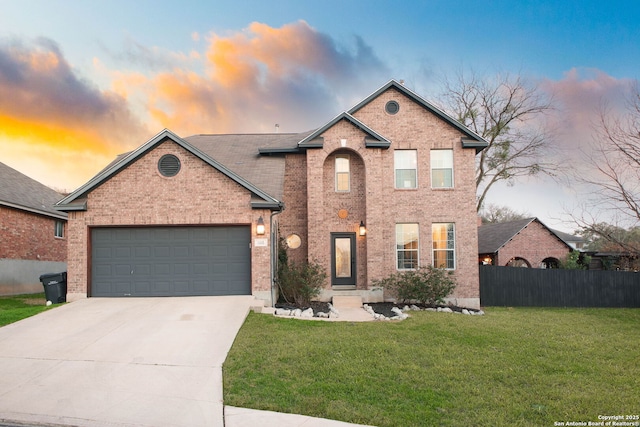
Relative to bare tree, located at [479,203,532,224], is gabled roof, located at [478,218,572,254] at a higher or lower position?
lower

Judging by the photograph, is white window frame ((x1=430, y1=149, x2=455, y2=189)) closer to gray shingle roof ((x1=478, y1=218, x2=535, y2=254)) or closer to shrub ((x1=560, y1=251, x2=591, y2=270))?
gray shingle roof ((x1=478, y1=218, x2=535, y2=254))

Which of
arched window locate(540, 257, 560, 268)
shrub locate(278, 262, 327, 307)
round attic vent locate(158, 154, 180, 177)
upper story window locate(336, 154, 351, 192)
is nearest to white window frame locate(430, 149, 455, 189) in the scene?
upper story window locate(336, 154, 351, 192)

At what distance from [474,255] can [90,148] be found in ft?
61.1

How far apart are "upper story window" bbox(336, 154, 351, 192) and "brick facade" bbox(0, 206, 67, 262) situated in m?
14.3

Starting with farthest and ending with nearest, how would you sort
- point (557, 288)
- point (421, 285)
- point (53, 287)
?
point (557, 288) < point (421, 285) < point (53, 287)

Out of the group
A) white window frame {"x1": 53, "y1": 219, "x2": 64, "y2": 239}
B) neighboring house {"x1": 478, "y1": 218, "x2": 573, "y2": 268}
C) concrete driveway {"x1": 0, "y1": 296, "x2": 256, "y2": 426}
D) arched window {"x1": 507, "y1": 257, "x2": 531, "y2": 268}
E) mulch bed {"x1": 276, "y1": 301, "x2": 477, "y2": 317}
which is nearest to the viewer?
concrete driveway {"x1": 0, "y1": 296, "x2": 256, "y2": 426}

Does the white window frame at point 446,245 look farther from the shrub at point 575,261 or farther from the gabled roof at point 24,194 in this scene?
the gabled roof at point 24,194

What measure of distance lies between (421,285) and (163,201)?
8749 mm

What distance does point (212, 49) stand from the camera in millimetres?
19312

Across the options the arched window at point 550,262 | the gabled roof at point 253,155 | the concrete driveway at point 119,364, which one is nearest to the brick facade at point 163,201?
the gabled roof at point 253,155

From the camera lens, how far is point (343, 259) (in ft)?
53.3

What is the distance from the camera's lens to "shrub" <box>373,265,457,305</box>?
578 inches

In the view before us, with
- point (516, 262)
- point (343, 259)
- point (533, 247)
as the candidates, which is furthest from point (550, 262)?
point (343, 259)

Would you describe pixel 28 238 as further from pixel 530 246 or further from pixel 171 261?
pixel 530 246
